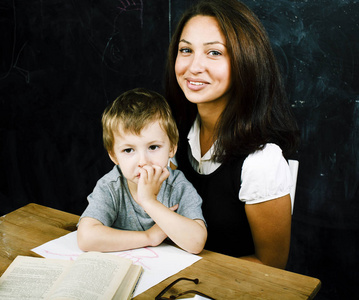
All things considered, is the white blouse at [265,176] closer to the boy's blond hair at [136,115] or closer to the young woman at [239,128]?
the young woman at [239,128]

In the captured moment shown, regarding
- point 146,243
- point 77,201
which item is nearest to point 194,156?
point 146,243

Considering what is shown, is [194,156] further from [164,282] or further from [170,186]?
[164,282]

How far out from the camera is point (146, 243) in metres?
1.16

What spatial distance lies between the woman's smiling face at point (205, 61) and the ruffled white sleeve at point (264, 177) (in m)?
0.27

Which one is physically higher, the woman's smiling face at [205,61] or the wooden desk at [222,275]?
the woman's smiling face at [205,61]

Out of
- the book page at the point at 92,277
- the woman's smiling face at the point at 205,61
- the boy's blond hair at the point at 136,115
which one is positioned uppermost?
the woman's smiling face at the point at 205,61

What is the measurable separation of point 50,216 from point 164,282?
0.59 metres

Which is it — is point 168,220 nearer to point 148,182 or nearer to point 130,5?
point 148,182

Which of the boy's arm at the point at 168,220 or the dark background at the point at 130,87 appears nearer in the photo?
the boy's arm at the point at 168,220

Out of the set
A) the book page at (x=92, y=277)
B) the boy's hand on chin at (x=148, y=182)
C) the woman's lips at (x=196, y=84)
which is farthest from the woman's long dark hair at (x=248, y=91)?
the book page at (x=92, y=277)

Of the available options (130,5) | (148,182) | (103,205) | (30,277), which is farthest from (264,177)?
(130,5)

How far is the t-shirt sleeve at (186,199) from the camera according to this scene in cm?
125

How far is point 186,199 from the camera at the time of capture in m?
1.30

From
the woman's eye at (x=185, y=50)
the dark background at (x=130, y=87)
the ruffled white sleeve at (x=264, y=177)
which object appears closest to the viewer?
the ruffled white sleeve at (x=264, y=177)
